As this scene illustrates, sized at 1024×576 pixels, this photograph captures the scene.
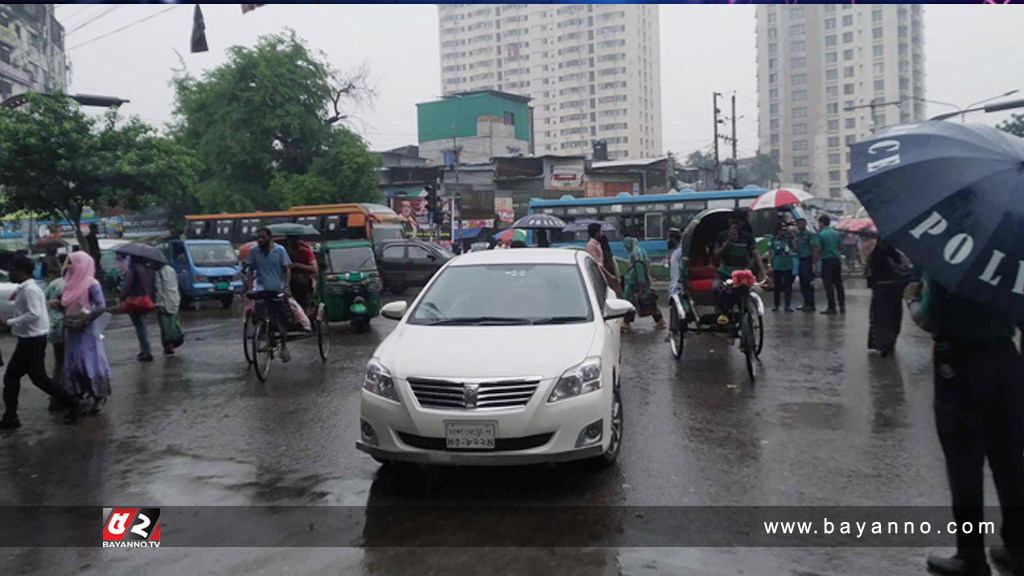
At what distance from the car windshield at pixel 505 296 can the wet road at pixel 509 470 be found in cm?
115

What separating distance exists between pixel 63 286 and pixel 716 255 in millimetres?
7361

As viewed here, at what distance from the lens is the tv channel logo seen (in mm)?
4691

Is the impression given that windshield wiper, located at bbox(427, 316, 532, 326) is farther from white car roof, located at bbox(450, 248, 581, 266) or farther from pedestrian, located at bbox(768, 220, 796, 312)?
pedestrian, located at bbox(768, 220, 796, 312)

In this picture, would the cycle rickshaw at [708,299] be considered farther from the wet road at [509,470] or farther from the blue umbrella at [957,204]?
the blue umbrella at [957,204]

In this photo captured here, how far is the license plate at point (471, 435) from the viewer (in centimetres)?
493

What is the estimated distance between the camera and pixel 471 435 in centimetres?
494

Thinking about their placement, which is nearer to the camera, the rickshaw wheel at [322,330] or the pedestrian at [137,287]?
the rickshaw wheel at [322,330]

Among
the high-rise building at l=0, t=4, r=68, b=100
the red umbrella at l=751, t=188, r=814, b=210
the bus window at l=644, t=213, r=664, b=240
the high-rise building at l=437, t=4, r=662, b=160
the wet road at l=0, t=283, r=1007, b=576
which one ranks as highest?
the high-rise building at l=437, t=4, r=662, b=160

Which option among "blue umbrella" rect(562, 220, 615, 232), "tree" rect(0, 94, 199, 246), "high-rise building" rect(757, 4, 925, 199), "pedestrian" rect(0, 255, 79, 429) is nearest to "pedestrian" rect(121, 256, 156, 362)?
"pedestrian" rect(0, 255, 79, 429)

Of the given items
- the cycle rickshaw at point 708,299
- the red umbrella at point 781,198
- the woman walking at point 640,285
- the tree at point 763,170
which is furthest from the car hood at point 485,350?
the tree at point 763,170

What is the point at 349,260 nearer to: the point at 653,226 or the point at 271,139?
the point at 653,226

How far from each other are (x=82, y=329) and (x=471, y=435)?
16.2 ft

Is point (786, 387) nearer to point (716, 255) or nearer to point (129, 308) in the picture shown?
point (716, 255)

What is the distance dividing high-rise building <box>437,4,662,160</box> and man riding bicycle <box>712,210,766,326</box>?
124533 millimetres
